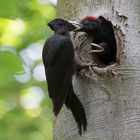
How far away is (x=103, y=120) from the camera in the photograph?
1.84 metres

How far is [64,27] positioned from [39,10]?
58.8 inches

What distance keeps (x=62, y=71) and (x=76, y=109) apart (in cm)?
24

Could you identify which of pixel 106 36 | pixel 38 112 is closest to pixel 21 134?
pixel 38 112

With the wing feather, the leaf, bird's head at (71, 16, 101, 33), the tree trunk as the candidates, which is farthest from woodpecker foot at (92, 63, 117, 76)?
the leaf

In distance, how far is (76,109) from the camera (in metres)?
1.90

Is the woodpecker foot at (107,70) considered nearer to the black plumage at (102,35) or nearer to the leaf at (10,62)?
the black plumage at (102,35)

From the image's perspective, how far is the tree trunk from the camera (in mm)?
1809

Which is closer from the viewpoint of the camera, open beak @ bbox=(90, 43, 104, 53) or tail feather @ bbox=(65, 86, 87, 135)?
tail feather @ bbox=(65, 86, 87, 135)

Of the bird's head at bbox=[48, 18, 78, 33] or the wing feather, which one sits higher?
the bird's head at bbox=[48, 18, 78, 33]

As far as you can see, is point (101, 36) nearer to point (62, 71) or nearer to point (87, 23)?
point (87, 23)

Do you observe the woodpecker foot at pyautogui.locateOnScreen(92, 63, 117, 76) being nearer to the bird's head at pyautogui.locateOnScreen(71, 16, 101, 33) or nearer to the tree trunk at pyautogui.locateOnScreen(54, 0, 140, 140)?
the tree trunk at pyautogui.locateOnScreen(54, 0, 140, 140)

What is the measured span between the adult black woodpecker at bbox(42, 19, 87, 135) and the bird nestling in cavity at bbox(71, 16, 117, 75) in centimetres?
8

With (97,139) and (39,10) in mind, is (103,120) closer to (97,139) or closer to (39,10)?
(97,139)

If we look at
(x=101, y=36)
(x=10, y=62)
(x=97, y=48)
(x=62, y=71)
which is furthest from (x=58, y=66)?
(x=10, y=62)
